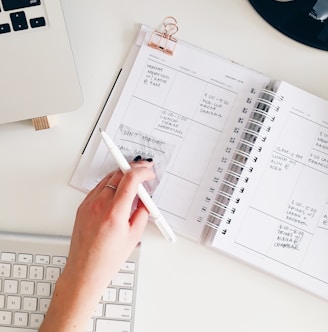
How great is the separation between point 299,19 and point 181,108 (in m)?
0.21

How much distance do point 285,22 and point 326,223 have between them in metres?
0.28

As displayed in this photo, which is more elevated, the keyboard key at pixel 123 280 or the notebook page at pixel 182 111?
the notebook page at pixel 182 111

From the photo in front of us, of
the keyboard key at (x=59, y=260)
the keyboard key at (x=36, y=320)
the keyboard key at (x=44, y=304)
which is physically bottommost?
the keyboard key at (x=36, y=320)

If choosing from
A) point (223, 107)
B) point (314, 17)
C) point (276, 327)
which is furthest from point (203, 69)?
point (276, 327)

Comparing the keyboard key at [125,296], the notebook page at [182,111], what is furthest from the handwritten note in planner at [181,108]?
the keyboard key at [125,296]

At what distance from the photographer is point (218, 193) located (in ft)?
2.52

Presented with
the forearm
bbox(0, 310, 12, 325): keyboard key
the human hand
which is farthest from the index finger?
bbox(0, 310, 12, 325): keyboard key

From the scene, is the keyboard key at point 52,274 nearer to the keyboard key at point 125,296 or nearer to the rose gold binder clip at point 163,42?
the keyboard key at point 125,296

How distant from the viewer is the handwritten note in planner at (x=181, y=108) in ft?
2.53

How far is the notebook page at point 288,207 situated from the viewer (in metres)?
0.76

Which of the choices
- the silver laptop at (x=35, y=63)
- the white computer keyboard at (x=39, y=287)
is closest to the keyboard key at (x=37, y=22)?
the silver laptop at (x=35, y=63)

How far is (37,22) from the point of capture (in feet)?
2.32

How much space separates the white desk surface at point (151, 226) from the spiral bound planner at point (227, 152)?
0.07 ft

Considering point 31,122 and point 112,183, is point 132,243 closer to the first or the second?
point 112,183
